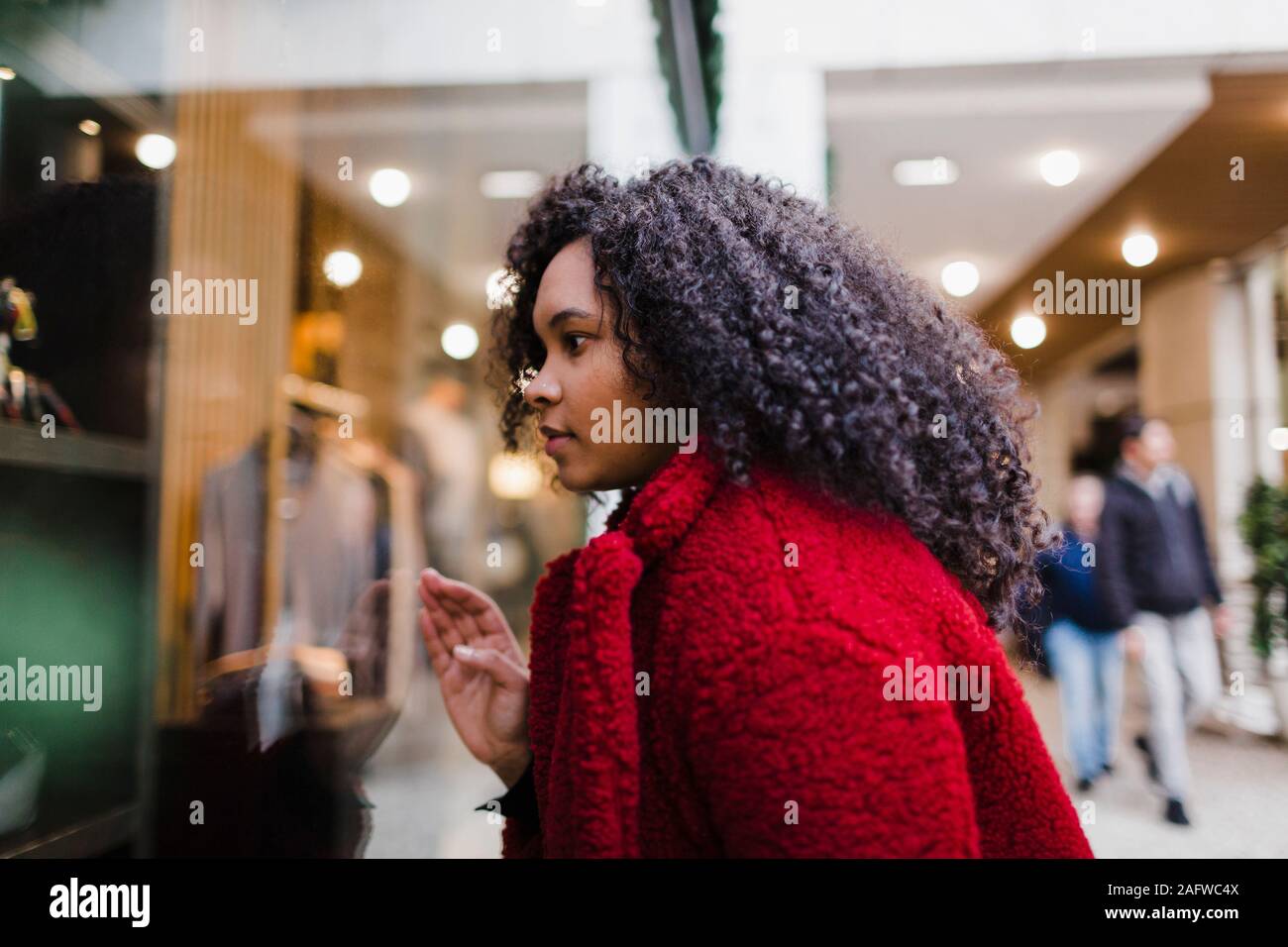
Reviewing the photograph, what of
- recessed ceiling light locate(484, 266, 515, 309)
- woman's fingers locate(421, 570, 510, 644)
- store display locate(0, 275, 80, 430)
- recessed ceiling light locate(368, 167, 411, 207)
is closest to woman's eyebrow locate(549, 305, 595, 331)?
recessed ceiling light locate(484, 266, 515, 309)

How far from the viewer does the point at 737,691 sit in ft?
2.58

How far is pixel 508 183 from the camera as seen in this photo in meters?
3.91

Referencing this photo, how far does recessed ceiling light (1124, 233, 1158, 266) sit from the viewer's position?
334 cm

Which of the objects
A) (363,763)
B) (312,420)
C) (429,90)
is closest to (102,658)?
(363,763)

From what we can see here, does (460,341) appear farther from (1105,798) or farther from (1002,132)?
(1105,798)

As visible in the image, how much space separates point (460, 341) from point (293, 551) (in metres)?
2.50

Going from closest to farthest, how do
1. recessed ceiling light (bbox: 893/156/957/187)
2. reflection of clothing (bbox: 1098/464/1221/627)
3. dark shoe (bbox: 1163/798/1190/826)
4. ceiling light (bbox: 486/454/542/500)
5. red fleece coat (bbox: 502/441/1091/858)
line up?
red fleece coat (bbox: 502/441/1091/858) < dark shoe (bbox: 1163/798/1190/826) < reflection of clothing (bbox: 1098/464/1221/627) < recessed ceiling light (bbox: 893/156/957/187) < ceiling light (bbox: 486/454/542/500)

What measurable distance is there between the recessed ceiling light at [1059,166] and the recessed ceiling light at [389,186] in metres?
2.96

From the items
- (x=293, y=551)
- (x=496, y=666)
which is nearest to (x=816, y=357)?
(x=496, y=666)

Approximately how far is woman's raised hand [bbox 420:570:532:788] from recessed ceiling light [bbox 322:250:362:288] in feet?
3.05

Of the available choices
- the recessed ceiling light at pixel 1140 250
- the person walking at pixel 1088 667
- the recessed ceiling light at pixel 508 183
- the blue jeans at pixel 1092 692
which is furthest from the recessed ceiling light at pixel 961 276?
the recessed ceiling light at pixel 508 183

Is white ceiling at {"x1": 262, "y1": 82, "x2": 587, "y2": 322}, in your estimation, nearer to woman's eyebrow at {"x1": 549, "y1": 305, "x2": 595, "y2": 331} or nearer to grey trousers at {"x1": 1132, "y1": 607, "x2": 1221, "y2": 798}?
woman's eyebrow at {"x1": 549, "y1": 305, "x2": 595, "y2": 331}
